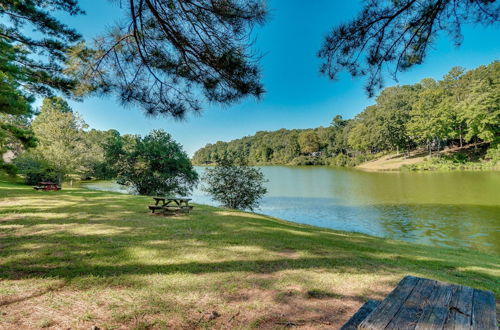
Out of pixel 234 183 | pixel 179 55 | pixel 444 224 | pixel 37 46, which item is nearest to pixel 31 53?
pixel 37 46

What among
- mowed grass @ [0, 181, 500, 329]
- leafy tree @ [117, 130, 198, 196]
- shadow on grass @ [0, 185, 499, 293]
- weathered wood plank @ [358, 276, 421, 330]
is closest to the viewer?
weathered wood plank @ [358, 276, 421, 330]

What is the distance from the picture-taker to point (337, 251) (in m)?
5.32

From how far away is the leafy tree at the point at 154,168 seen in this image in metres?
18.9

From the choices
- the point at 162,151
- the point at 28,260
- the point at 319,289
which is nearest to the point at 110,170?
the point at 162,151

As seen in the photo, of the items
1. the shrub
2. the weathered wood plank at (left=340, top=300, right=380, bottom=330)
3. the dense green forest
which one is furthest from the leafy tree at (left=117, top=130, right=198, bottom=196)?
the weathered wood plank at (left=340, top=300, right=380, bottom=330)

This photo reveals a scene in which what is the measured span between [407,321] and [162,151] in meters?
19.3

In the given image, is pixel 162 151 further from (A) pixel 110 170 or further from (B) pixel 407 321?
(B) pixel 407 321

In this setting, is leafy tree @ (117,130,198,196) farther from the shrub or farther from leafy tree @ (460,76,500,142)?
leafy tree @ (460,76,500,142)

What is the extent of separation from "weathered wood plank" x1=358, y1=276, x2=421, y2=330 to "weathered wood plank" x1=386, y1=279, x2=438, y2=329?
0.08 feet

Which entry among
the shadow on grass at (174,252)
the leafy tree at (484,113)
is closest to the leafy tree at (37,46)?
the shadow on grass at (174,252)

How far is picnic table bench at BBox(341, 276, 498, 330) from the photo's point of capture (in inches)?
57.1

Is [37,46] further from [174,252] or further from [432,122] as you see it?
[432,122]

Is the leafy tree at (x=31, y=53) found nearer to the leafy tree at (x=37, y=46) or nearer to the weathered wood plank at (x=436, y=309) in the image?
the leafy tree at (x=37, y=46)

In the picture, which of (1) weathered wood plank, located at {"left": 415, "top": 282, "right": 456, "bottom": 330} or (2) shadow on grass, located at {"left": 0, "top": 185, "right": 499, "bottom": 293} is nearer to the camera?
(1) weathered wood plank, located at {"left": 415, "top": 282, "right": 456, "bottom": 330}
